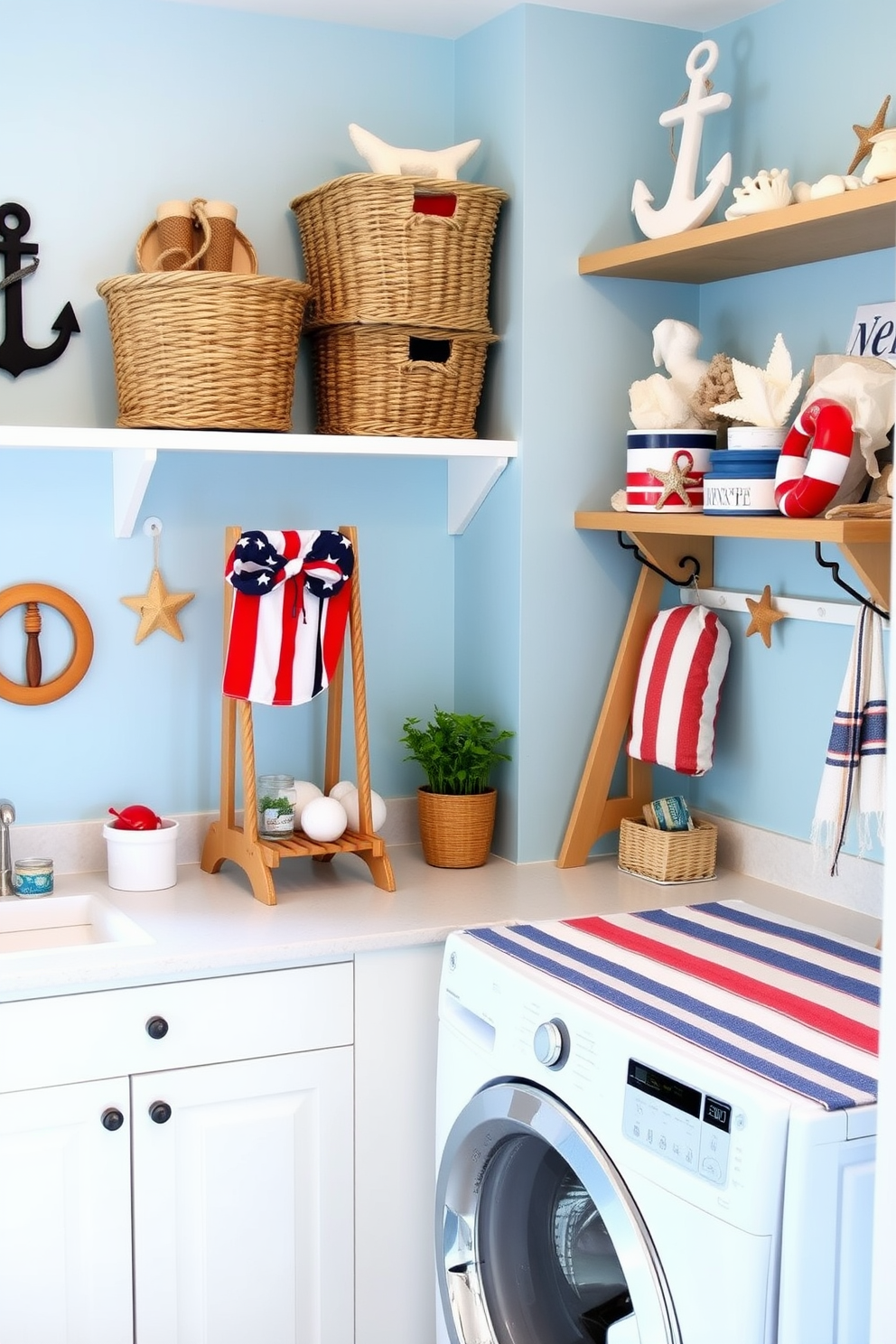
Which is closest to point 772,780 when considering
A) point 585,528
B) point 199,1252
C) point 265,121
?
point 585,528

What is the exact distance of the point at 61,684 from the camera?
240 cm

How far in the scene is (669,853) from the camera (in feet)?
7.96

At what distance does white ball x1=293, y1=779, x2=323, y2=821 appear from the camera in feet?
7.89

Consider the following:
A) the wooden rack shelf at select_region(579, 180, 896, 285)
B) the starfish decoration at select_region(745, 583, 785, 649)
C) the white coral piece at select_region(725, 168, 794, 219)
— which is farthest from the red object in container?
the white coral piece at select_region(725, 168, 794, 219)

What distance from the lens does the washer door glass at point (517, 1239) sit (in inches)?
73.2

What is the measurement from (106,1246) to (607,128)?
6.38ft

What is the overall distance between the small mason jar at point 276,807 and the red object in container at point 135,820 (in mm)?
173

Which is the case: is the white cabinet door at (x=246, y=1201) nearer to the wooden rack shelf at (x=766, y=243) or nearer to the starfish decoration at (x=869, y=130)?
the wooden rack shelf at (x=766, y=243)

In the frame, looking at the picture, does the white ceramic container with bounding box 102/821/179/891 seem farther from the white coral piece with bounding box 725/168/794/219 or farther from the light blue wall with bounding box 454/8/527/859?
the white coral piece with bounding box 725/168/794/219

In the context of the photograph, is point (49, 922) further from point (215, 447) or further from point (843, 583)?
point (843, 583)

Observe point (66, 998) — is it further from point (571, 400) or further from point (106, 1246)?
point (571, 400)

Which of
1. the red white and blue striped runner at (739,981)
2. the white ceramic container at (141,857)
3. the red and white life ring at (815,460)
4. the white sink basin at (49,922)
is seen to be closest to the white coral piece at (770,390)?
the red and white life ring at (815,460)

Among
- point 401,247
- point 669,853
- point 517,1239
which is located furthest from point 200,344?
point 517,1239

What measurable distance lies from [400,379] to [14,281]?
0.63 meters
